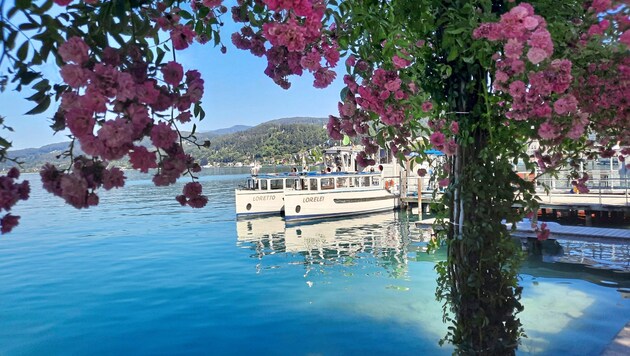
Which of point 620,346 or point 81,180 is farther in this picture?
point 620,346

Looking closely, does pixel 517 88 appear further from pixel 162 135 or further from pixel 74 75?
pixel 74 75

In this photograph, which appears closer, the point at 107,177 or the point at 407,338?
the point at 107,177

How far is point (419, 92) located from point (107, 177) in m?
2.01

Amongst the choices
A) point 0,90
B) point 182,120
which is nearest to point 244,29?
point 182,120

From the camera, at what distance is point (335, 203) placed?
79.2 feet

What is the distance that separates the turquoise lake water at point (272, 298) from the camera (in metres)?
6.58

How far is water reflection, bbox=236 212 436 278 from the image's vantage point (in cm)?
1290

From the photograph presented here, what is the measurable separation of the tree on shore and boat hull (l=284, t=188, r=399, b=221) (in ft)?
65.0

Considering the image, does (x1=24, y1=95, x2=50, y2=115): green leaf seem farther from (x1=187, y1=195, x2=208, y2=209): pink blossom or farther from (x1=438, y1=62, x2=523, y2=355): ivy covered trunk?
(x1=438, y1=62, x2=523, y2=355): ivy covered trunk

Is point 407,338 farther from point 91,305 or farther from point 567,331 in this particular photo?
point 91,305

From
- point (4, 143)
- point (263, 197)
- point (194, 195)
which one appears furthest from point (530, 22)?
point (263, 197)

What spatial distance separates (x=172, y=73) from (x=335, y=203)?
22.8 m

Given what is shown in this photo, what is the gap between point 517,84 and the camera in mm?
2295

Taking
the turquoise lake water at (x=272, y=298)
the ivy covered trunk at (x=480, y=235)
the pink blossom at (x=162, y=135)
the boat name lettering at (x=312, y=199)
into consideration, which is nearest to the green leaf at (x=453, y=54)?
the ivy covered trunk at (x=480, y=235)
